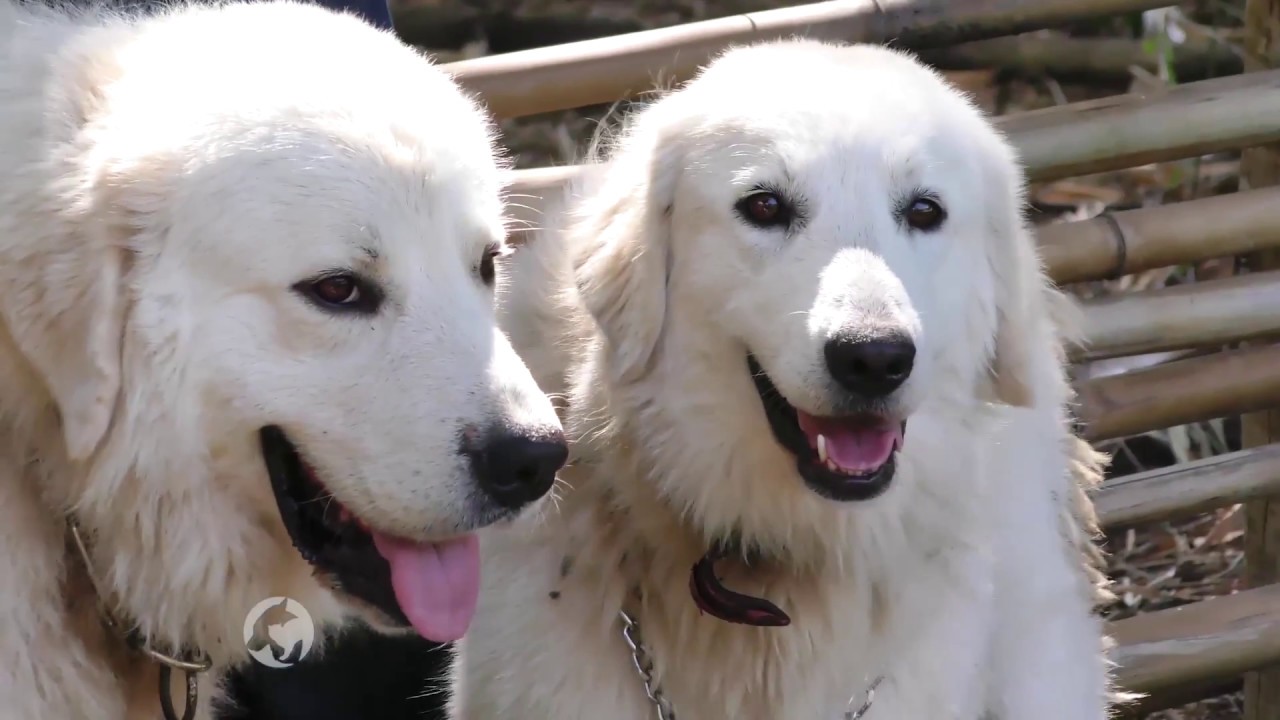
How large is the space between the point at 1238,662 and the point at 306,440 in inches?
115

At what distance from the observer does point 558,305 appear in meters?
2.66

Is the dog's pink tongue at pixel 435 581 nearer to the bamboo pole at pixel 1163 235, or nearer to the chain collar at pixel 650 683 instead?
the chain collar at pixel 650 683

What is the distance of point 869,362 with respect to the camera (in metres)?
2.10

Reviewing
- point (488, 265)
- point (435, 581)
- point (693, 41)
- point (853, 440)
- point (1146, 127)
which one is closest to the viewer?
point (435, 581)

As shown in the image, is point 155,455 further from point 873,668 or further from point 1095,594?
point 1095,594

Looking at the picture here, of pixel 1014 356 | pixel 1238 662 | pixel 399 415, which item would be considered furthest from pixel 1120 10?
pixel 399 415

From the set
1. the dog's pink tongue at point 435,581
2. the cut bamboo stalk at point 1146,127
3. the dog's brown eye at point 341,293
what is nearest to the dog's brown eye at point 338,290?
the dog's brown eye at point 341,293

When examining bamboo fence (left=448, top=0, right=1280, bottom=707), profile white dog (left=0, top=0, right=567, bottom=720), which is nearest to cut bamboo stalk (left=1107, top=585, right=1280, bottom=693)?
bamboo fence (left=448, top=0, right=1280, bottom=707)

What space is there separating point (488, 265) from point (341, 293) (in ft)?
1.06

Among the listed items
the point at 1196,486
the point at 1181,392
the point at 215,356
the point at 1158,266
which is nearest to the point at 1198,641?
the point at 1196,486

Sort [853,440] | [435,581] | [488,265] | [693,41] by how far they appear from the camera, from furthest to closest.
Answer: [693,41], [853,440], [488,265], [435,581]

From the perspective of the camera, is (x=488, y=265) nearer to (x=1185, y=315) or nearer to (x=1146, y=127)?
(x=1146, y=127)

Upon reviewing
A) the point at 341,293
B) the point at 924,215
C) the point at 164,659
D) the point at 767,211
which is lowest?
the point at 164,659

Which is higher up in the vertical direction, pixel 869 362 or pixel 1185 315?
pixel 1185 315
